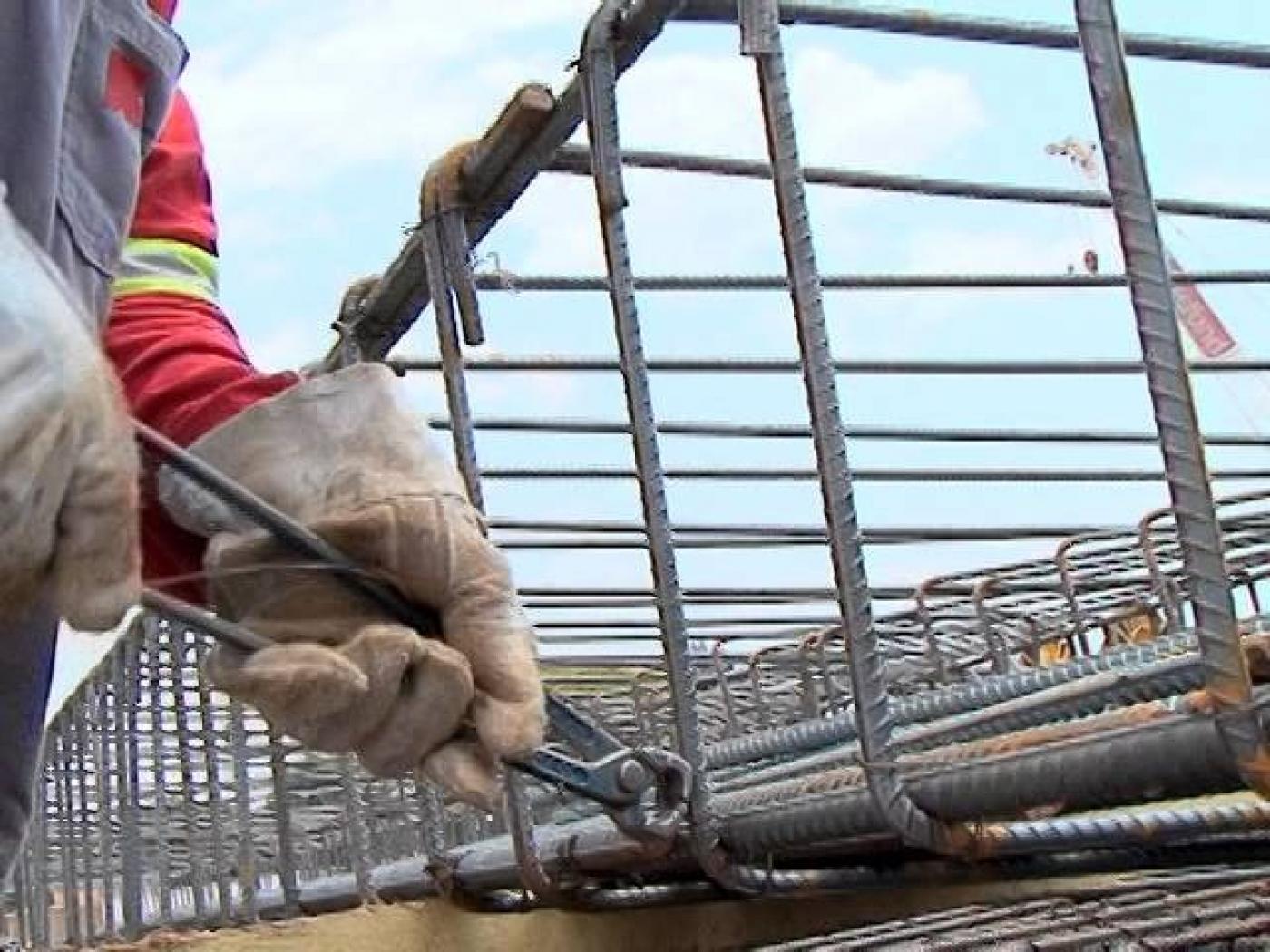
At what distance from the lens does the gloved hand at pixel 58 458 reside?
96cm

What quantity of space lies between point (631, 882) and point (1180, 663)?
116cm

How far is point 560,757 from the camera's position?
1.72 m

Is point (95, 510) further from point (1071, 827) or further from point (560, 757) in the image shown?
point (1071, 827)

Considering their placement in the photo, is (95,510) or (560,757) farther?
(560,757)

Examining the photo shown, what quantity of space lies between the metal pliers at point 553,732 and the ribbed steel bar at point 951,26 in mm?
626

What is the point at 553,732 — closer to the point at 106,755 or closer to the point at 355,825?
the point at 355,825

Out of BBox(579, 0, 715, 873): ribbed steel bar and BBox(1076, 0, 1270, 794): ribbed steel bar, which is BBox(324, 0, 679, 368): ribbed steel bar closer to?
BBox(579, 0, 715, 873): ribbed steel bar

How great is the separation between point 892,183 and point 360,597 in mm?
1337

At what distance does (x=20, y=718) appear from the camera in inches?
57.6

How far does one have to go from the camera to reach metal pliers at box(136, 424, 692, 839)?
4.24 feet

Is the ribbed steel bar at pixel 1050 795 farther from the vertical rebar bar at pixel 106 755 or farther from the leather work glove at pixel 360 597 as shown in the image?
the vertical rebar bar at pixel 106 755

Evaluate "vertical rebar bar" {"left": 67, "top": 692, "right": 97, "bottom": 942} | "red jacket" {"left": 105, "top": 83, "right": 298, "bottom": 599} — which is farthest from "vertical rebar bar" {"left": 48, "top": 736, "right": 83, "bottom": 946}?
"red jacket" {"left": 105, "top": 83, "right": 298, "bottom": 599}

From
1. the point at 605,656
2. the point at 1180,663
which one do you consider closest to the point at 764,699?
the point at 605,656

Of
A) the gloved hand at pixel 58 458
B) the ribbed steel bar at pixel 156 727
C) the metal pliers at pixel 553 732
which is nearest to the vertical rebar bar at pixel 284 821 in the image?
the ribbed steel bar at pixel 156 727
